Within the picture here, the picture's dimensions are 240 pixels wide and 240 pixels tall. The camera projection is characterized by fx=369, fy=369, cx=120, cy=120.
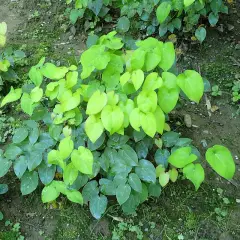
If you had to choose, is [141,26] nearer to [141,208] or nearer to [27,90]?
[27,90]

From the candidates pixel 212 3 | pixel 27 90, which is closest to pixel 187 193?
pixel 27 90

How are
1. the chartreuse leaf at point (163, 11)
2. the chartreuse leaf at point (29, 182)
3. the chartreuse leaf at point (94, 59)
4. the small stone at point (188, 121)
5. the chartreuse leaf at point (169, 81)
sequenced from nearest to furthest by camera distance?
the chartreuse leaf at point (169, 81) < the chartreuse leaf at point (94, 59) < the chartreuse leaf at point (29, 182) < the small stone at point (188, 121) < the chartreuse leaf at point (163, 11)

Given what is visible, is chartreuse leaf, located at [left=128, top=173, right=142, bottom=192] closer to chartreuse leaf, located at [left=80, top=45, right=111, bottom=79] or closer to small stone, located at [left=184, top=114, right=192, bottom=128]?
chartreuse leaf, located at [left=80, top=45, right=111, bottom=79]

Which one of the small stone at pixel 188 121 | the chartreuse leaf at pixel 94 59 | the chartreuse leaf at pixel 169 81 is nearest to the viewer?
the chartreuse leaf at pixel 169 81

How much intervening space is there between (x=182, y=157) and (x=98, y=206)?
55 cm

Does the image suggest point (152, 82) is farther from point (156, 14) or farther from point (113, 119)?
point (156, 14)

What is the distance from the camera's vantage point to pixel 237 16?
3531 mm

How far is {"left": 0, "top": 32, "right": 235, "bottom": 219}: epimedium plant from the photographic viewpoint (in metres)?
1.91

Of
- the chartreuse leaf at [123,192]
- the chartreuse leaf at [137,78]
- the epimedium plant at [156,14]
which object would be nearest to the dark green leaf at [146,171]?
the chartreuse leaf at [123,192]

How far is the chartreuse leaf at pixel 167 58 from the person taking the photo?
1.99 m

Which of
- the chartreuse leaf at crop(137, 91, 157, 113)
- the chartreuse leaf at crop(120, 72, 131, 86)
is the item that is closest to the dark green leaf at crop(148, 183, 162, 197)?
the chartreuse leaf at crop(137, 91, 157, 113)

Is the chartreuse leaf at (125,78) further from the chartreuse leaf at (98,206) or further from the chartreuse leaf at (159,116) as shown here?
the chartreuse leaf at (98,206)

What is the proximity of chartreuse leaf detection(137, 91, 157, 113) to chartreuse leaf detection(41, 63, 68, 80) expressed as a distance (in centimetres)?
50

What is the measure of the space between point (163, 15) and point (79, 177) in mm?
1491
